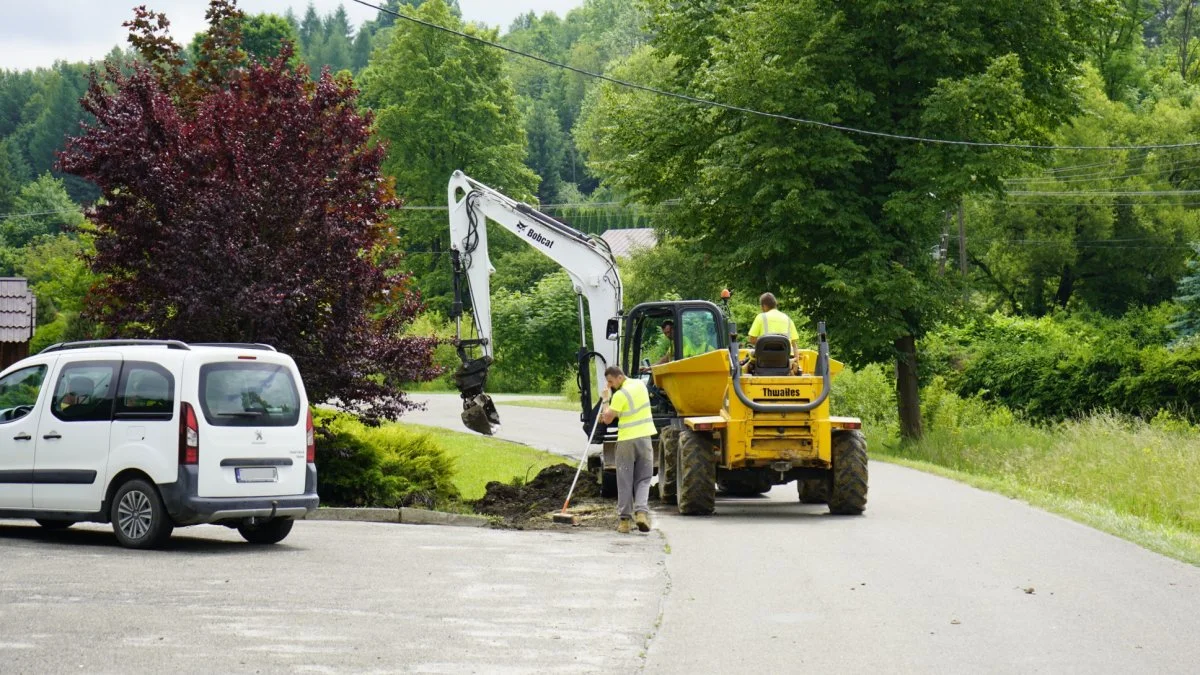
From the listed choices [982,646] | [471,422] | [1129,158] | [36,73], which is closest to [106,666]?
[982,646]

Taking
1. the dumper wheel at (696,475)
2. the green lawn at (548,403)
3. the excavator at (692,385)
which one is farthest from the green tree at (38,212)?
the dumper wheel at (696,475)

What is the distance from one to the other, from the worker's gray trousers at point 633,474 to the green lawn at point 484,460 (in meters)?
4.52

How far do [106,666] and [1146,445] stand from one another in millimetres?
20239

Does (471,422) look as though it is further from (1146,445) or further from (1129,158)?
(1129,158)

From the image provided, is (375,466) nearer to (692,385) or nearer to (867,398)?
(692,385)

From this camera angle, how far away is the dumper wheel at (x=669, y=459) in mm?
19047

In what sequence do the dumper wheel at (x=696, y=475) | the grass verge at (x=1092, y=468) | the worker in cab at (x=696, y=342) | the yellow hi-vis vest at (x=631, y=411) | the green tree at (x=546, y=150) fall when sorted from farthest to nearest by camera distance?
1. the green tree at (x=546, y=150)
2. the worker in cab at (x=696, y=342)
3. the dumper wheel at (x=696, y=475)
4. the grass verge at (x=1092, y=468)
5. the yellow hi-vis vest at (x=631, y=411)

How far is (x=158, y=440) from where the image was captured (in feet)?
44.5

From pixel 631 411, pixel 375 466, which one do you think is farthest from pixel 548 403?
pixel 631 411

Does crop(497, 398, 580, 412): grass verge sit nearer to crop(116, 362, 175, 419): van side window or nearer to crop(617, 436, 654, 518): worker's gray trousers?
crop(617, 436, 654, 518): worker's gray trousers

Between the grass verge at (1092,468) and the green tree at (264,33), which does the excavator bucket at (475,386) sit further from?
the green tree at (264,33)

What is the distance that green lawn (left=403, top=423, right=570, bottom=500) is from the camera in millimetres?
23094

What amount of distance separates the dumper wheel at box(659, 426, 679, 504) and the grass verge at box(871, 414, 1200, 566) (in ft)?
14.8

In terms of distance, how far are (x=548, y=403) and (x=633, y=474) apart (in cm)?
3252
